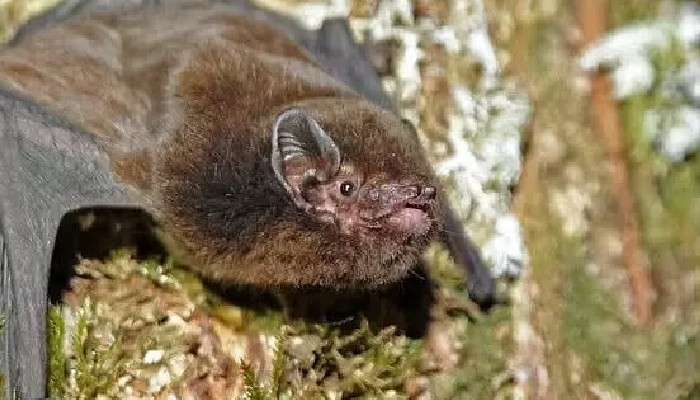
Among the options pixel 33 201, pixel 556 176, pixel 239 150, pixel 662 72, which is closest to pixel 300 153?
pixel 239 150

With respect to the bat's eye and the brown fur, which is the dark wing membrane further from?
the bat's eye

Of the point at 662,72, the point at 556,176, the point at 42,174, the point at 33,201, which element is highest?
the point at 662,72

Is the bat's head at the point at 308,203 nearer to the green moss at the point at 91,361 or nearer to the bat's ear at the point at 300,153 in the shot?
the bat's ear at the point at 300,153

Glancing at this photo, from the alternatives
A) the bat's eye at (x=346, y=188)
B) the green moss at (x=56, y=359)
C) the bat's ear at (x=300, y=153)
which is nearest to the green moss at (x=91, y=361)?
the green moss at (x=56, y=359)

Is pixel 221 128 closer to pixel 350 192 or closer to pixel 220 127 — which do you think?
pixel 220 127

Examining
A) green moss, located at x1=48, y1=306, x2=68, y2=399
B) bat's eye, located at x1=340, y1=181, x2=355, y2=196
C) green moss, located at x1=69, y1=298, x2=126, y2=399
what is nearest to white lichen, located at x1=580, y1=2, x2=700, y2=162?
bat's eye, located at x1=340, y1=181, x2=355, y2=196

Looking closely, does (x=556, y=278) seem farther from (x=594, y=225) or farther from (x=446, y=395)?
(x=446, y=395)
